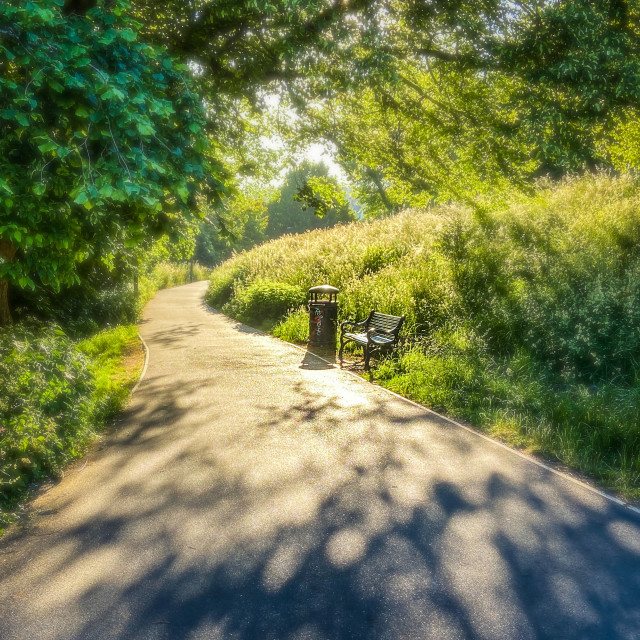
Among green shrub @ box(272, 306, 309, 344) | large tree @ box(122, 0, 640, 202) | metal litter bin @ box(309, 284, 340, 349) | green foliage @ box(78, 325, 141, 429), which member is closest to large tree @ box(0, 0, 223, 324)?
green foliage @ box(78, 325, 141, 429)

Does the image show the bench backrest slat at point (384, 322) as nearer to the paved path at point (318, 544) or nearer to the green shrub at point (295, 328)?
the green shrub at point (295, 328)

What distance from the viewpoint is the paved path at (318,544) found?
324cm

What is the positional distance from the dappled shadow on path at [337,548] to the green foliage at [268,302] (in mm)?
10878

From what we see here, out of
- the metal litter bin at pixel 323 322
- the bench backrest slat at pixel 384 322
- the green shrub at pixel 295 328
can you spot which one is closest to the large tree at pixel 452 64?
the metal litter bin at pixel 323 322

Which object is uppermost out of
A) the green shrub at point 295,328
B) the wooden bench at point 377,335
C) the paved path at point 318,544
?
the wooden bench at point 377,335

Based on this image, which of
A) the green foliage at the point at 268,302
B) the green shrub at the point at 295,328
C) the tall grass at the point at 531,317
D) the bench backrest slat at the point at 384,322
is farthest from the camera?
the green foliage at the point at 268,302

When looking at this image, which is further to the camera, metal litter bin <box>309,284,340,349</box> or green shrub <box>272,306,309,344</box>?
green shrub <box>272,306,309,344</box>

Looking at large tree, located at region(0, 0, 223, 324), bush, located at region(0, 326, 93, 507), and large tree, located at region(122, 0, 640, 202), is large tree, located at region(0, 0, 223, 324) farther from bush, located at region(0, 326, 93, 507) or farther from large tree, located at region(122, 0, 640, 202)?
large tree, located at region(122, 0, 640, 202)

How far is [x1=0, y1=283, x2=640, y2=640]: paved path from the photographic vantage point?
127 inches

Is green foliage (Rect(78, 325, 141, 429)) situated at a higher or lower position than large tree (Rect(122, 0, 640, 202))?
lower

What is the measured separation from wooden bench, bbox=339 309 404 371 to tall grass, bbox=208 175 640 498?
40cm

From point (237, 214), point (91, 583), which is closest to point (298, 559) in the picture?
point (91, 583)

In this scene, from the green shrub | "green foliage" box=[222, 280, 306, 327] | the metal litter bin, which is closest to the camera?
the metal litter bin

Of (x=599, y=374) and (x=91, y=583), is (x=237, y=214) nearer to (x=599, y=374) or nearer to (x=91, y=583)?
(x=599, y=374)
